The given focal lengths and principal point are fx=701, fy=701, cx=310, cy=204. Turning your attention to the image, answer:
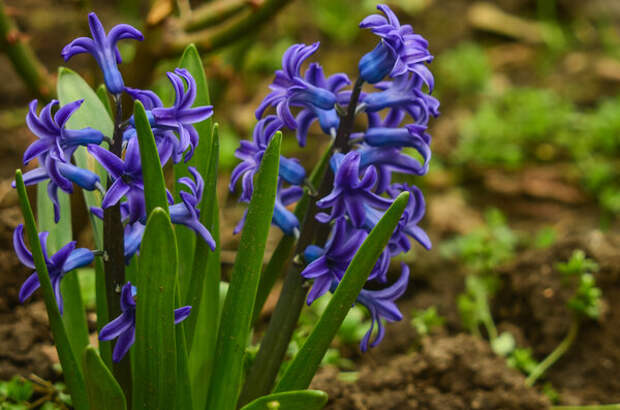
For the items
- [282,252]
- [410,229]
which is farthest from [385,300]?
[282,252]

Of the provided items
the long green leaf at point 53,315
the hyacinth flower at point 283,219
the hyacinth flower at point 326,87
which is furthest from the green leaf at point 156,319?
the hyacinth flower at point 326,87

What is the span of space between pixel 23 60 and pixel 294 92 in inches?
66.9

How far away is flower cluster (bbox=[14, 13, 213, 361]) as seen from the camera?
4.57 feet

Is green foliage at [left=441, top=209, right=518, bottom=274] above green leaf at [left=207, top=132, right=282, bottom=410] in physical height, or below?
below

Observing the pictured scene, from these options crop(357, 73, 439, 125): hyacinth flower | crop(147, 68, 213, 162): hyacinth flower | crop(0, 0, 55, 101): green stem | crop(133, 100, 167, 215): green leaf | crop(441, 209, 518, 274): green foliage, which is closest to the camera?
crop(133, 100, 167, 215): green leaf

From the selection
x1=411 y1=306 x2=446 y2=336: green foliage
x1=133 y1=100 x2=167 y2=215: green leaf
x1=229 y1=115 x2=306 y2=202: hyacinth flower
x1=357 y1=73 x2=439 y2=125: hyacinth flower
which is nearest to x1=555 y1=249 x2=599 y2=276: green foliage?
x1=411 y1=306 x2=446 y2=336: green foliage

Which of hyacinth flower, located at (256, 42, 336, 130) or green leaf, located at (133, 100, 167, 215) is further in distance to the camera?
hyacinth flower, located at (256, 42, 336, 130)

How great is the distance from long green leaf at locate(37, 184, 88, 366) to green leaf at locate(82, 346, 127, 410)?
0.96ft

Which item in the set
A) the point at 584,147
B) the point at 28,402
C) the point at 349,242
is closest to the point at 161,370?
the point at 349,242

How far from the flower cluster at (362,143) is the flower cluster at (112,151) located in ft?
0.85

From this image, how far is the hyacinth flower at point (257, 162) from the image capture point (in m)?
1.74

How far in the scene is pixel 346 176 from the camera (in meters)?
1.52

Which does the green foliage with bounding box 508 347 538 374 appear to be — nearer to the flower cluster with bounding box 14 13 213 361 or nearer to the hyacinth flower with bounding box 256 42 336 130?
the hyacinth flower with bounding box 256 42 336 130

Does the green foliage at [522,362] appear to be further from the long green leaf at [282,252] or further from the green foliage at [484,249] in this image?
the long green leaf at [282,252]
